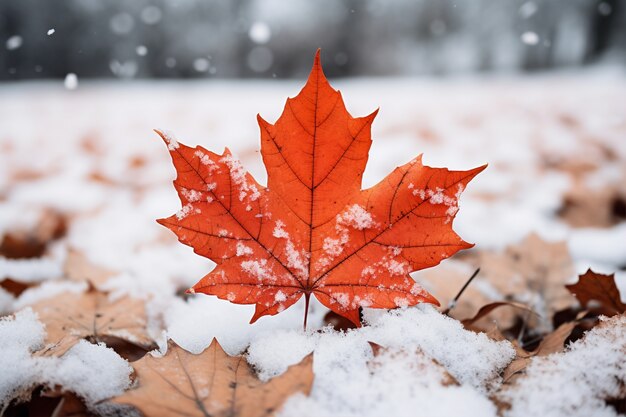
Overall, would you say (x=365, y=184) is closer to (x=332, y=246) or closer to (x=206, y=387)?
(x=332, y=246)

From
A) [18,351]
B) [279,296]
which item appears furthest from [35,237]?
[279,296]

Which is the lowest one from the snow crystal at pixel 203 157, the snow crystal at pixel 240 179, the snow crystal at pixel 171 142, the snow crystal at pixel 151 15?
the snow crystal at pixel 240 179

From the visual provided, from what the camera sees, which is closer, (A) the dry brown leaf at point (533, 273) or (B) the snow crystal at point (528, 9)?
(A) the dry brown leaf at point (533, 273)

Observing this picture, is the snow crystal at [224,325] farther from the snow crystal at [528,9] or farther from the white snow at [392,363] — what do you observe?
the snow crystal at [528,9]

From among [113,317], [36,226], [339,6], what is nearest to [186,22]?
[339,6]

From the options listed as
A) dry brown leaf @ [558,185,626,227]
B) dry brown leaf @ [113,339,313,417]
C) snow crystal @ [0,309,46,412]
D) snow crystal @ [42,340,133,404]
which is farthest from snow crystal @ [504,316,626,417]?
dry brown leaf @ [558,185,626,227]

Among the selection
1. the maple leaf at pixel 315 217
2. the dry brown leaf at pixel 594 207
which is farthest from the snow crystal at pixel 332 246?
the dry brown leaf at pixel 594 207

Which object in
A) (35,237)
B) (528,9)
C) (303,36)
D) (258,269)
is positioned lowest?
(35,237)

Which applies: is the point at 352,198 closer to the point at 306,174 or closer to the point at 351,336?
the point at 306,174
